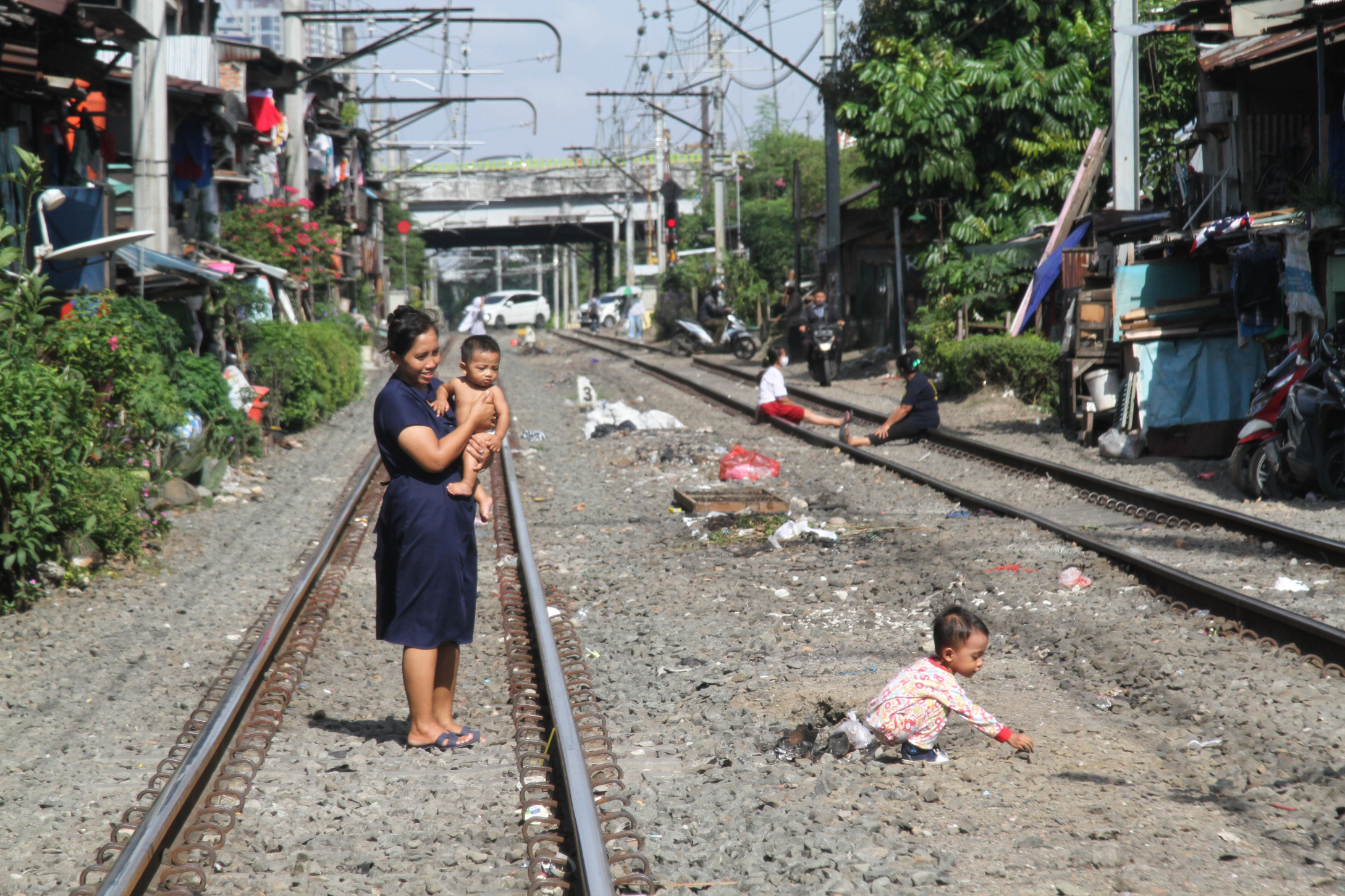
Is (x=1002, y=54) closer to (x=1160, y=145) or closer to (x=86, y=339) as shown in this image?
(x=1160, y=145)

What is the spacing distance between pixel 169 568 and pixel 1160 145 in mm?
18313

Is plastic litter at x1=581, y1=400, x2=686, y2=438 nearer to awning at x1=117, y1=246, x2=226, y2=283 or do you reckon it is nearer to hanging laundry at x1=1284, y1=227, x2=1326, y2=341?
awning at x1=117, y1=246, x2=226, y2=283

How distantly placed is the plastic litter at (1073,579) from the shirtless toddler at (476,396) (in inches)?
165

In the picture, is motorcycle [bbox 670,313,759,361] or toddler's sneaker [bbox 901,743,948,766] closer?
toddler's sneaker [bbox 901,743,948,766]

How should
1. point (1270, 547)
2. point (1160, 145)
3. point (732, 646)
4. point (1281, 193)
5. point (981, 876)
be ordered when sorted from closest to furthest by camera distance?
point (981, 876) < point (732, 646) < point (1270, 547) < point (1281, 193) < point (1160, 145)

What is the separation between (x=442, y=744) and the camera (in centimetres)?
512

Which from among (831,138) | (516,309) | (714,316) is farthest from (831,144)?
(516,309)

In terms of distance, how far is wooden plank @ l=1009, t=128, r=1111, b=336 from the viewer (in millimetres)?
18938

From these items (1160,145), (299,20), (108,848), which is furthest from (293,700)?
(299,20)

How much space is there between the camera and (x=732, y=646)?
6.68 m

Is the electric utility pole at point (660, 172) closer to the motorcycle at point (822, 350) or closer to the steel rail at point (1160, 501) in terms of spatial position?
the motorcycle at point (822, 350)

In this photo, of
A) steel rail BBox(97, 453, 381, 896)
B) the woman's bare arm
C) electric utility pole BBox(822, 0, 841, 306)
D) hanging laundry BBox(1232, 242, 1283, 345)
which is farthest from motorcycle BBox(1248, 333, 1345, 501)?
electric utility pole BBox(822, 0, 841, 306)

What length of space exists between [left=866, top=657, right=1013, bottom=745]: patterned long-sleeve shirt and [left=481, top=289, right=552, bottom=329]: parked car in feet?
202

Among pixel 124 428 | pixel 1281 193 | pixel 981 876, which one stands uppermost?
pixel 1281 193
